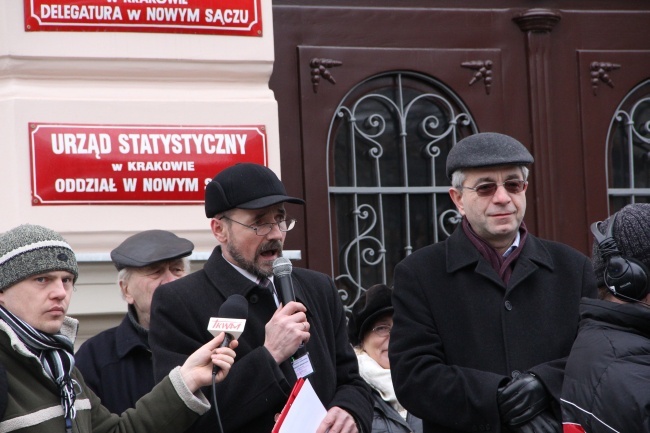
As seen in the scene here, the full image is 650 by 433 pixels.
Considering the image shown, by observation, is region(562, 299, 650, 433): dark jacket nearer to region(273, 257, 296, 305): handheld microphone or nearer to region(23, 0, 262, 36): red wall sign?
region(273, 257, 296, 305): handheld microphone

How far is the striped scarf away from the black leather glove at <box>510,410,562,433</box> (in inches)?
55.5

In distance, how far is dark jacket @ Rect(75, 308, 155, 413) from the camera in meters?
4.74

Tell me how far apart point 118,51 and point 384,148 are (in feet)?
4.44

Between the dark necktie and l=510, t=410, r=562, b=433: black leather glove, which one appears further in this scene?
the dark necktie

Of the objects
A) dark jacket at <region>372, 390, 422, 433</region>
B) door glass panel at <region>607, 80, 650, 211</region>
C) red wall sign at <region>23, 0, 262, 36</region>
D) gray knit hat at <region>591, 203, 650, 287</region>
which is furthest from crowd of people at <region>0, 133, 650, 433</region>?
door glass panel at <region>607, 80, 650, 211</region>

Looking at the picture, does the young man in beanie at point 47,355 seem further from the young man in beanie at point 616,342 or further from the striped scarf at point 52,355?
the young man in beanie at point 616,342

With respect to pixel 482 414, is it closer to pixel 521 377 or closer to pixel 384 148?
pixel 521 377

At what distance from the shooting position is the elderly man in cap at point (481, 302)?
13.4 ft

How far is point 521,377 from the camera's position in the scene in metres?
4.02

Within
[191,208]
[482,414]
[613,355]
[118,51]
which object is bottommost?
[482,414]

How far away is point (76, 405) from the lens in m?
3.74

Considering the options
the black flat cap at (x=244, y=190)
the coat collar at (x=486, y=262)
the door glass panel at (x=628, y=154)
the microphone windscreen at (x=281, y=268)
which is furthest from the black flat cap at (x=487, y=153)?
the door glass panel at (x=628, y=154)

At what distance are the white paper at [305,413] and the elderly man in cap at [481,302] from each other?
1.19 feet

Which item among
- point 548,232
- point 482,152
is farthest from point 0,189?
point 548,232
